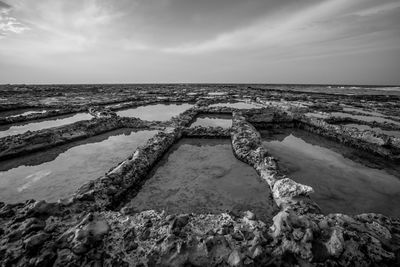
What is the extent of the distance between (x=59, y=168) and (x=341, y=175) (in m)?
9.20

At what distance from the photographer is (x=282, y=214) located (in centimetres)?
333

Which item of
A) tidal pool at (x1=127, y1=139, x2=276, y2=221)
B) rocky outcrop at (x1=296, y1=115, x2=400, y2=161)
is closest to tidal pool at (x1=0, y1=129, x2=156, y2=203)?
tidal pool at (x1=127, y1=139, x2=276, y2=221)

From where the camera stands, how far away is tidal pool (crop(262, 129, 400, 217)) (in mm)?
4789

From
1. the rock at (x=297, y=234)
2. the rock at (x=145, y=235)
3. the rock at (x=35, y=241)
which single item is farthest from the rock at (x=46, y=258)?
the rock at (x=297, y=234)

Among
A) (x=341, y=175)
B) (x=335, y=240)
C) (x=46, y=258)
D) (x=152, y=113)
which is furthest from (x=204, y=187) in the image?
(x=152, y=113)

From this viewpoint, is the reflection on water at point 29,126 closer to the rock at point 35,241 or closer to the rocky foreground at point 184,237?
the rocky foreground at point 184,237

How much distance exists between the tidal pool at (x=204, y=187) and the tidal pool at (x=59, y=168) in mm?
1827

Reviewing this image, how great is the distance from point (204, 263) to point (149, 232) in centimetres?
104

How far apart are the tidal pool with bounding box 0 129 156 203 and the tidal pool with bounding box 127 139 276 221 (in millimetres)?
1827

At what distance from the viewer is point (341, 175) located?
20.3 feet

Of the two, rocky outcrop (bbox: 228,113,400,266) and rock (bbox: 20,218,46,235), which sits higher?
rock (bbox: 20,218,46,235)

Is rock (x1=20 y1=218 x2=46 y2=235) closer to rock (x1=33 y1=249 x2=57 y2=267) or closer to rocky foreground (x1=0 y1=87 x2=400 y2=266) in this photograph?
rocky foreground (x1=0 y1=87 x2=400 y2=266)

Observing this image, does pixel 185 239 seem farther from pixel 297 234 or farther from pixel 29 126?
pixel 29 126

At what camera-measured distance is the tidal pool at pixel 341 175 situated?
4.79 meters
